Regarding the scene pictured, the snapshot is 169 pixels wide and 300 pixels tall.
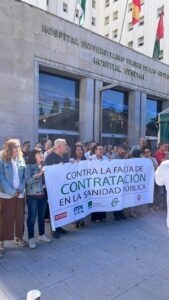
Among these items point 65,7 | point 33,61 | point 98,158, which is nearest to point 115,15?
point 65,7

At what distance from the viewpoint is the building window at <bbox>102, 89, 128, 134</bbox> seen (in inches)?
616

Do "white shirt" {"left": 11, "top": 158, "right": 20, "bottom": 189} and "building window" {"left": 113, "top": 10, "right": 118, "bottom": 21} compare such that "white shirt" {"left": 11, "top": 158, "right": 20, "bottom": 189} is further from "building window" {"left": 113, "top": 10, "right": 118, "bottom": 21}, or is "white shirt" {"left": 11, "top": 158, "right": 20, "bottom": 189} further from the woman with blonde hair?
"building window" {"left": 113, "top": 10, "right": 118, "bottom": 21}

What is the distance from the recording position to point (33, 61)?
1160 centimetres

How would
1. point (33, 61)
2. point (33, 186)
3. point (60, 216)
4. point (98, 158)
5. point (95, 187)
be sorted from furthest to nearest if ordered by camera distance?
1. point (33, 61)
2. point (98, 158)
3. point (95, 187)
4. point (60, 216)
5. point (33, 186)

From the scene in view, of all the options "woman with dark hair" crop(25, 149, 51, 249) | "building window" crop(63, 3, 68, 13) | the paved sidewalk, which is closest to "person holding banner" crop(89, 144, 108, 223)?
the paved sidewalk

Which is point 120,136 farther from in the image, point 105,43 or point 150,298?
point 150,298

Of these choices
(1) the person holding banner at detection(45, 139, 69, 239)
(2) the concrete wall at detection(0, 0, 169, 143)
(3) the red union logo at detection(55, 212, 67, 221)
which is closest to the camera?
(3) the red union logo at detection(55, 212, 67, 221)

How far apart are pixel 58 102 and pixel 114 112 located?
420 centimetres

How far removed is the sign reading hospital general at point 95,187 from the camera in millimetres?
4953

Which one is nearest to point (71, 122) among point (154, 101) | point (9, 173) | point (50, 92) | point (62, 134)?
point (62, 134)

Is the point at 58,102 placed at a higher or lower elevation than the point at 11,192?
higher

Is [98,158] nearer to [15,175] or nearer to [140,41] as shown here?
[15,175]

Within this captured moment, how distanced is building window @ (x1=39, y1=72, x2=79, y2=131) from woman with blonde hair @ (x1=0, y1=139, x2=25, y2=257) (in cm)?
827

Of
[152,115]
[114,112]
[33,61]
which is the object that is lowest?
[114,112]
